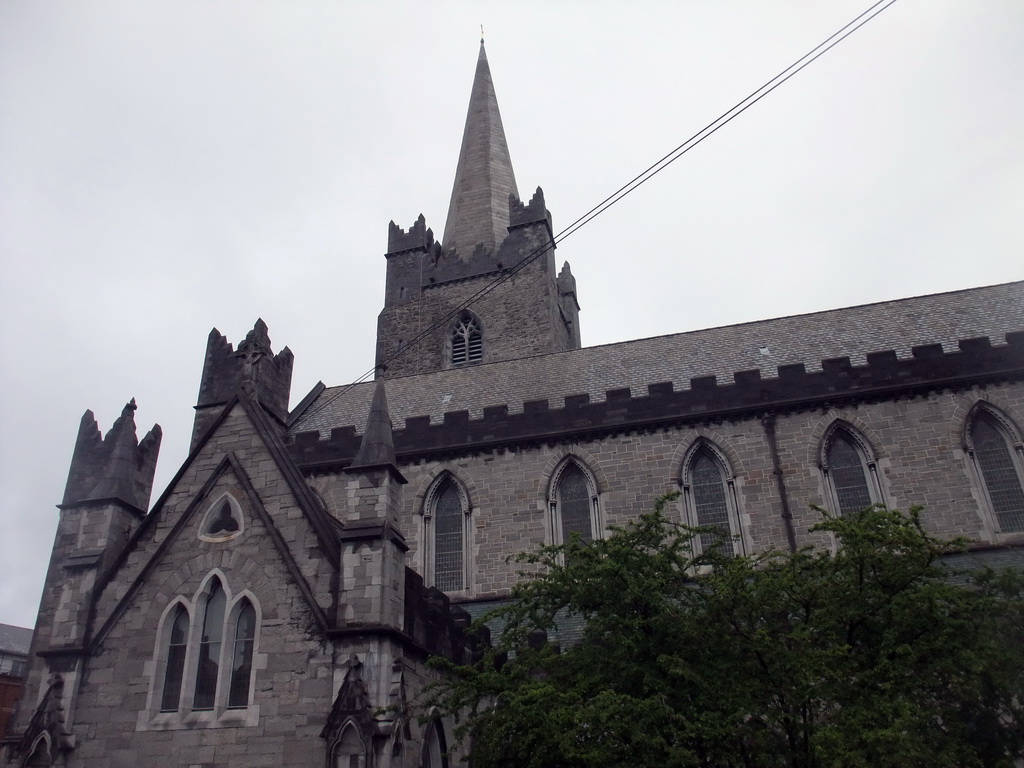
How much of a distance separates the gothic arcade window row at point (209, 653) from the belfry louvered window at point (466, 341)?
24.6 m

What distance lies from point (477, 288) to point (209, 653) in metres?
27.6

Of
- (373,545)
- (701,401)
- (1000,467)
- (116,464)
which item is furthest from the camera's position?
(701,401)

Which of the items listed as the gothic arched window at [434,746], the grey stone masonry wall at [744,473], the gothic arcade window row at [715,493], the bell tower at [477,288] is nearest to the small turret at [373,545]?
the gothic arched window at [434,746]

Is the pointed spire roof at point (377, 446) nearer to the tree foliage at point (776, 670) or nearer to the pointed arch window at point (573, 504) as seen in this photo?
the tree foliage at point (776, 670)

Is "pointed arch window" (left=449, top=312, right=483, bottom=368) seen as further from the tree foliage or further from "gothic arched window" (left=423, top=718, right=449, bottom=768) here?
the tree foliage

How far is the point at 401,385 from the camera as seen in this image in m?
26.2

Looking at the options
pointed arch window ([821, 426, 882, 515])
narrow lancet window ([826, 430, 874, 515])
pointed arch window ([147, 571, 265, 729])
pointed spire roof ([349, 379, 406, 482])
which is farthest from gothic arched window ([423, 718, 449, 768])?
narrow lancet window ([826, 430, 874, 515])

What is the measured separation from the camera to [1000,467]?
18.4 m

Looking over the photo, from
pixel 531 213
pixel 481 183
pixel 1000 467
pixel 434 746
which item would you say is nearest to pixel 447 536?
pixel 434 746

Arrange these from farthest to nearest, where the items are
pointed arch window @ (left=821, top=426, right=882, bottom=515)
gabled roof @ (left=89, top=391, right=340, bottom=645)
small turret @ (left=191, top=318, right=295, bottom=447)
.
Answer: small turret @ (left=191, top=318, right=295, bottom=447) → pointed arch window @ (left=821, top=426, right=882, bottom=515) → gabled roof @ (left=89, top=391, right=340, bottom=645)

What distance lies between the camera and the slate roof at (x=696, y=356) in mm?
21703

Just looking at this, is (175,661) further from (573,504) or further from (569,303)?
(569,303)

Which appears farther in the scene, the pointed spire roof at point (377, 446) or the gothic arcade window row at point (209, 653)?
the pointed spire roof at point (377, 446)

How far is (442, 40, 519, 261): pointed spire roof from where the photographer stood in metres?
42.3
